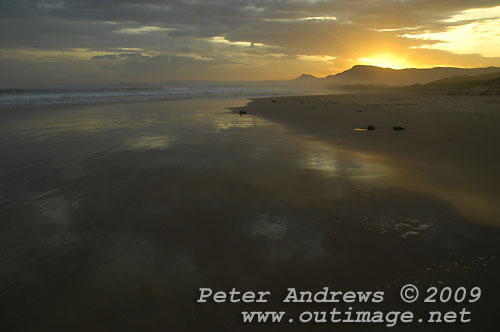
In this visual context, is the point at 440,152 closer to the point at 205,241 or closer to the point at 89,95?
the point at 205,241

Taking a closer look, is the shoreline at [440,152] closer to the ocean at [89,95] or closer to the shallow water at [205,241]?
the shallow water at [205,241]

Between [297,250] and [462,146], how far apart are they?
6896mm

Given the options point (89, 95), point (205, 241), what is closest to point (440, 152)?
point (205, 241)

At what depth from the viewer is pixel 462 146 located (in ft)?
25.1

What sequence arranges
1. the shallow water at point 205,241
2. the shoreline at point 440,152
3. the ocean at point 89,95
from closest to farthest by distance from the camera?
1. the shallow water at point 205,241
2. the shoreline at point 440,152
3. the ocean at point 89,95

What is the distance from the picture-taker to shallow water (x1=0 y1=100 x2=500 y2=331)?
95.3 inches

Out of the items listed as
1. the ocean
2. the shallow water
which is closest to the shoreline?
the shallow water

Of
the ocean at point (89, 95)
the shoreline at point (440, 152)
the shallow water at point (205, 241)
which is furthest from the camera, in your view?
the ocean at point (89, 95)

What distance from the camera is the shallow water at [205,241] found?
2422 mm

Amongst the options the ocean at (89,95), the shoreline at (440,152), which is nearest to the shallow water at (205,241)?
the shoreline at (440,152)

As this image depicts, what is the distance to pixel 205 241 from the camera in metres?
3.36

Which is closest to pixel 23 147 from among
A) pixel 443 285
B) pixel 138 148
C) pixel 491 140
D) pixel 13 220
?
pixel 138 148

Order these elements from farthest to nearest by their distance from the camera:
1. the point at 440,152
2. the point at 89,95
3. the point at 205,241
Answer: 1. the point at 89,95
2. the point at 440,152
3. the point at 205,241

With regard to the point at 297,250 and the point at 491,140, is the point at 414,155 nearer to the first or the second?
the point at 491,140
